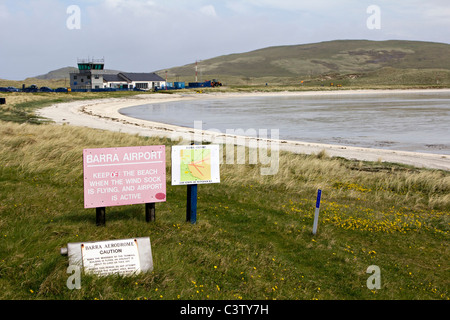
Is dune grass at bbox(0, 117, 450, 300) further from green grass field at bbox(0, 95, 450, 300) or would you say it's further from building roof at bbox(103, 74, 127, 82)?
building roof at bbox(103, 74, 127, 82)

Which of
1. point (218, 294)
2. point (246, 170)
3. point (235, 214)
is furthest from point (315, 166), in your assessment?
point (218, 294)

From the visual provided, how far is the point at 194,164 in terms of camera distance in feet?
27.2

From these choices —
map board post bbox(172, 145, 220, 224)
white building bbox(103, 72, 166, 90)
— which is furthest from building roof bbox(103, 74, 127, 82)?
map board post bbox(172, 145, 220, 224)

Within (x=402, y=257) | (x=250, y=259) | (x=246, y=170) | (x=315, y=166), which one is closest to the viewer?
(x=250, y=259)

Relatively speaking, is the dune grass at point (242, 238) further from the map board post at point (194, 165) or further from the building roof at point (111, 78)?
the building roof at point (111, 78)

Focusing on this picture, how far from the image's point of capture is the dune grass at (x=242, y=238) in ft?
19.5

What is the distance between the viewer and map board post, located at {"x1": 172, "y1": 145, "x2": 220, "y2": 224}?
8172 millimetres

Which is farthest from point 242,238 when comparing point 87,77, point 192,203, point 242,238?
point 87,77

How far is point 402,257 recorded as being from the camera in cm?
771
